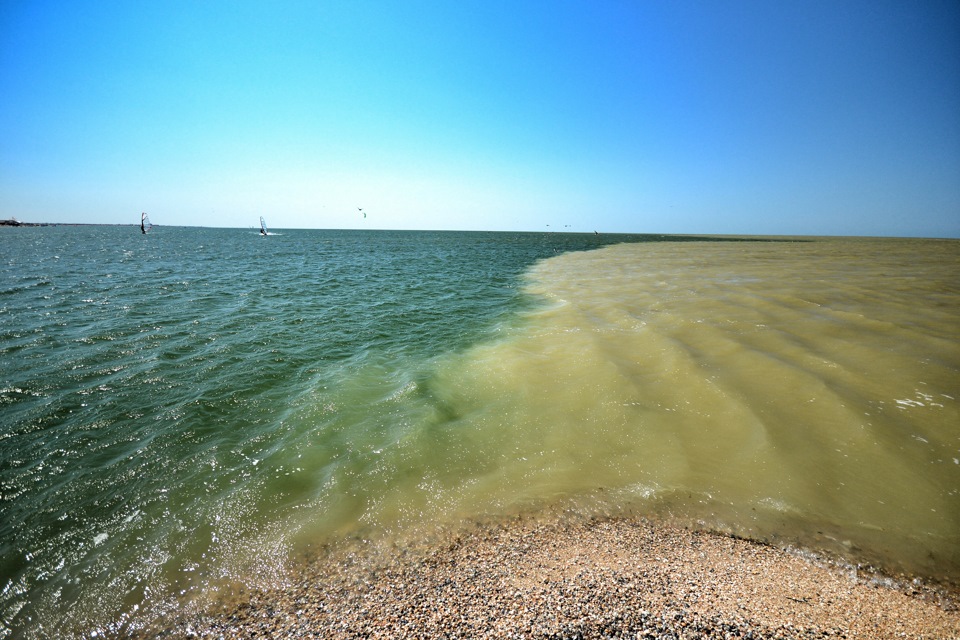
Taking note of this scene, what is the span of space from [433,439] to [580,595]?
2.83 m

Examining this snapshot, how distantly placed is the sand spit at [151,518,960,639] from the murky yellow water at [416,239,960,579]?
53cm

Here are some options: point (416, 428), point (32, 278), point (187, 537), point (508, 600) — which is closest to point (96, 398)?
point (187, 537)

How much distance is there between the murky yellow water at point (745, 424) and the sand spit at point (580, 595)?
0.53 meters

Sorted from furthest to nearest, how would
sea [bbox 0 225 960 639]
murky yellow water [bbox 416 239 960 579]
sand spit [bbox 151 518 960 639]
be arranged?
murky yellow water [bbox 416 239 960 579], sea [bbox 0 225 960 639], sand spit [bbox 151 518 960 639]

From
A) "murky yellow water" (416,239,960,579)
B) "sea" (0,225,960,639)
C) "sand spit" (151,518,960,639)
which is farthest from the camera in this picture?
"murky yellow water" (416,239,960,579)

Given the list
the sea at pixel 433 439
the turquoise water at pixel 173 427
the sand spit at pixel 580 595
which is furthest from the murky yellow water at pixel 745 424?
the turquoise water at pixel 173 427

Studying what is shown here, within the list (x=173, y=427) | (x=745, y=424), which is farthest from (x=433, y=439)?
(x=745, y=424)

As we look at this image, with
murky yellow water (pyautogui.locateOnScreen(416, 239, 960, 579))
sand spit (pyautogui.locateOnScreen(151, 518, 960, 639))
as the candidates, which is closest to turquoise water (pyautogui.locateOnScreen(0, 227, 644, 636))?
sand spit (pyautogui.locateOnScreen(151, 518, 960, 639))

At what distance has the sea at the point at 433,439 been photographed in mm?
3178

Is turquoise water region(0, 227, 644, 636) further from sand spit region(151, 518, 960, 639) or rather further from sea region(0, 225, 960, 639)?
sand spit region(151, 518, 960, 639)

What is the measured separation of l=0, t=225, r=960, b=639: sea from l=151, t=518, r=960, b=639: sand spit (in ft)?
1.08

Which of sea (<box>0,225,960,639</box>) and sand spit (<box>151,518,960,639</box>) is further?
sea (<box>0,225,960,639</box>)

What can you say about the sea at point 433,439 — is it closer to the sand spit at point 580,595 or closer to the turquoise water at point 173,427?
the turquoise water at point 173,427

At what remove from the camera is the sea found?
318cm
